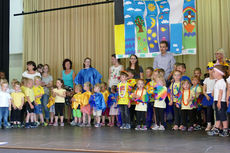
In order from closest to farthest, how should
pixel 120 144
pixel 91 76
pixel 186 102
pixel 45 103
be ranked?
pixel 120 144 → pixel 186 102 → pixel 45 103 → pixel 91 76

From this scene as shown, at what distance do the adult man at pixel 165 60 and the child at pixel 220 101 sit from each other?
1.51 m

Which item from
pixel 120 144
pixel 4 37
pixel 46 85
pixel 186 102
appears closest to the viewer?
pixel 120 144

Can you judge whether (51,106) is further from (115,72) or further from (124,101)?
(124,101)

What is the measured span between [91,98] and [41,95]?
1.19 m

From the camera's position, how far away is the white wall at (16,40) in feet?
29.1

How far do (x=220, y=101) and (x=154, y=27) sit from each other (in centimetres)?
280

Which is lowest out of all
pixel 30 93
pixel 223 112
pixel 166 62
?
pixel 223 112

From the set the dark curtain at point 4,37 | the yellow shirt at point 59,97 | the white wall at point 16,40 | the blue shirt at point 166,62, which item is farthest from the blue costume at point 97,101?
the white wall at point 16,40

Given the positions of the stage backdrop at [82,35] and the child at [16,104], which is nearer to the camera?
the child at [16,104]

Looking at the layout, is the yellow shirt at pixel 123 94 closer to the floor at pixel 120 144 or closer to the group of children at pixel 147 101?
the group of children at pixel 147 101

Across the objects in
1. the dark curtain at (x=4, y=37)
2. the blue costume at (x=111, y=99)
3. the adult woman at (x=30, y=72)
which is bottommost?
the blue costume at (x=111, y=99)

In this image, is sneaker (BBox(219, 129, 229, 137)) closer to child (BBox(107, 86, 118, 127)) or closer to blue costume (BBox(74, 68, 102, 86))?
child (BBox(107, 86, 118, 127))

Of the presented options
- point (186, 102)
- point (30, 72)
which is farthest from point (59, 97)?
point (186, 102)

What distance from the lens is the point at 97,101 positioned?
6.37m
